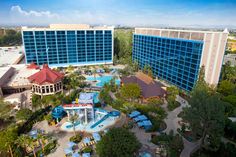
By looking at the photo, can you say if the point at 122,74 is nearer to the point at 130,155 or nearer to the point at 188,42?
the point at 188,42

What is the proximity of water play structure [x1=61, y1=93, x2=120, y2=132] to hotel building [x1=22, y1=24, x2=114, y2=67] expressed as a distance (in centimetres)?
3488

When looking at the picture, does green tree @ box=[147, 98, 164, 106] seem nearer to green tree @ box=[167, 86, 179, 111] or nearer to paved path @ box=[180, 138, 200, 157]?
green tree @ box=[167, 86, 179, 111]

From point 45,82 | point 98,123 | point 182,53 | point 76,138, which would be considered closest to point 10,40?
point 45,82

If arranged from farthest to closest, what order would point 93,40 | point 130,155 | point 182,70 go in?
1. point 93,40
2. point 182,70
3. point 130,155

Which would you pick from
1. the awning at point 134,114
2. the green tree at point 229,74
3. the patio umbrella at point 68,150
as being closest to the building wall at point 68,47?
the green tree at point 229,74

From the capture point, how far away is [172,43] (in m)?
44.7

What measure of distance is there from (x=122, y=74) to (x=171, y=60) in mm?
16131

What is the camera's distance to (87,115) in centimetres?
3039

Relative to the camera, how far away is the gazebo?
36.8 meters

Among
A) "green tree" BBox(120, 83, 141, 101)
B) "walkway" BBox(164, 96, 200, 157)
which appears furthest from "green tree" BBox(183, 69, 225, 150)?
"green tree" BBox(120, 83, 141, 101)

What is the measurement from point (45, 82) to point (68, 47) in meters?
27.0

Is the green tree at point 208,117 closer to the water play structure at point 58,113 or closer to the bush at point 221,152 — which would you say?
the bush at point 221,152

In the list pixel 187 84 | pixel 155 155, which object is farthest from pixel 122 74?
pixel 155 155

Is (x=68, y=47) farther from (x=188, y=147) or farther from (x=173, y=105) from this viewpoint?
(x=188, y=147)
